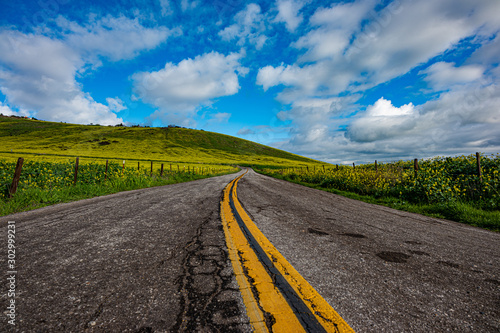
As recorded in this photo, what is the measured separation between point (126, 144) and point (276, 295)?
79407mm

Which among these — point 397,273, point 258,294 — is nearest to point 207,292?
point 258,294

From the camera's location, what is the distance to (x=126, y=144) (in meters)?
68.5

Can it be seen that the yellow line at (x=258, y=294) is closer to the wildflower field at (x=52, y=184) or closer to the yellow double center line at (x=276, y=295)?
the yellow double center line at (x=276, y=295)

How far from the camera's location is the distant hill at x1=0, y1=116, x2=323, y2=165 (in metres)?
52.6

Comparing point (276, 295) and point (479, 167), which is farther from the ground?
point (479, 167)

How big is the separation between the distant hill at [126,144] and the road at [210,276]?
48537mm

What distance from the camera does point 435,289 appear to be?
5.96 ft

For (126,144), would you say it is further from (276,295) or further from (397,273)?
(397,273)

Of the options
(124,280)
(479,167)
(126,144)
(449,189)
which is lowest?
(124,280)

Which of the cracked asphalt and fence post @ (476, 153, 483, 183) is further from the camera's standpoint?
fence post @ (476, 153, 483, 183)

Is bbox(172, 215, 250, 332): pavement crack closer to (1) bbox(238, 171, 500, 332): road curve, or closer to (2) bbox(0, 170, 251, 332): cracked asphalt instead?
(2) bbox(0, 170, 251, 332): cracked asphalt

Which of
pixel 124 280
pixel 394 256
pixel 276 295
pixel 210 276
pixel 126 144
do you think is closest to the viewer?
pixel 276 295

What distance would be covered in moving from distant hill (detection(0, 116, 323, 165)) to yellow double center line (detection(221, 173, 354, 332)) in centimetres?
4994

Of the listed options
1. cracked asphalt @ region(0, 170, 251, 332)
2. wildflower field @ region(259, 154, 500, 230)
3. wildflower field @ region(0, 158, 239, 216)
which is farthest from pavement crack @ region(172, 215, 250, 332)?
wildflower field @ region(259, 154, 500, 230)
